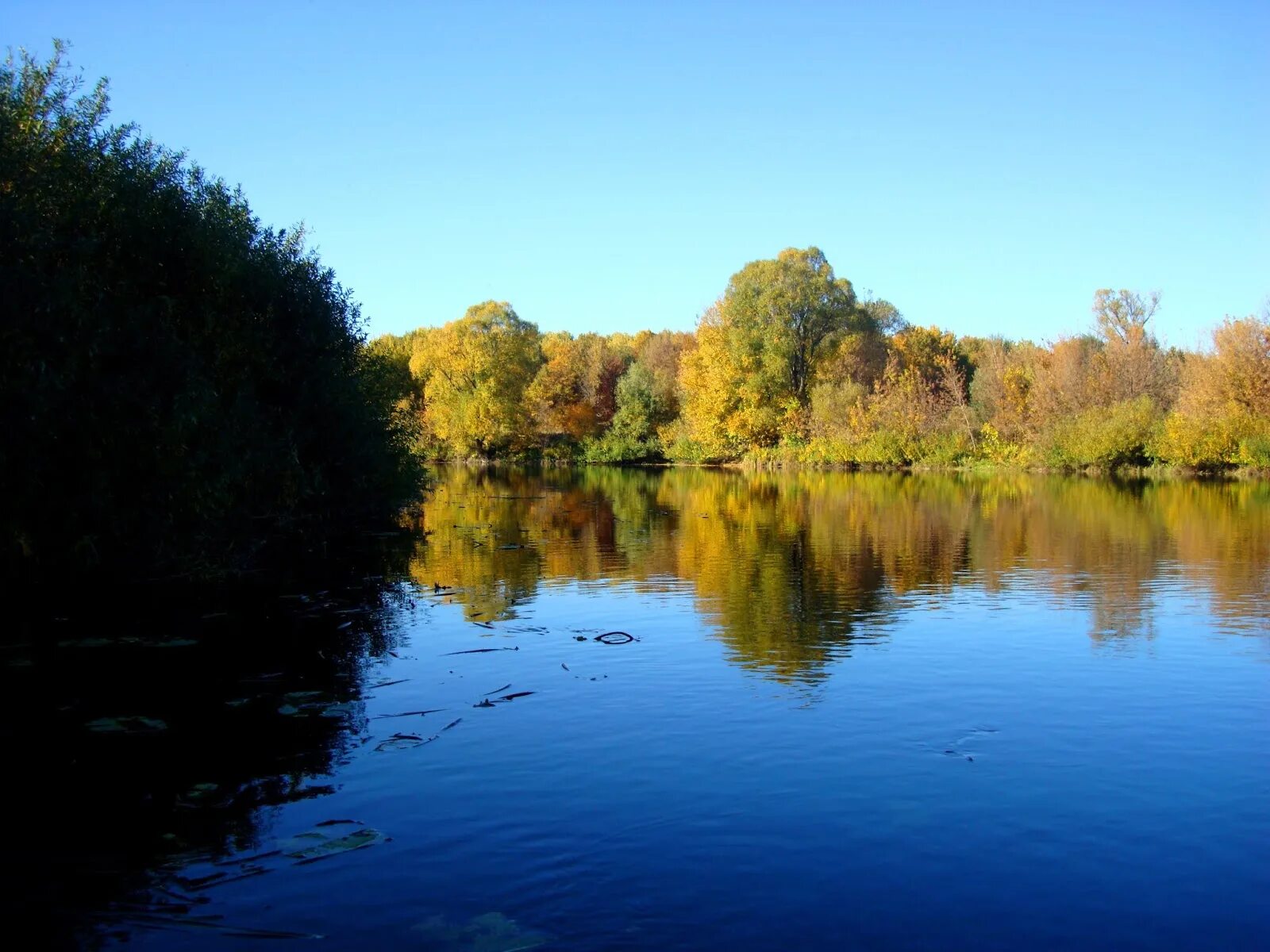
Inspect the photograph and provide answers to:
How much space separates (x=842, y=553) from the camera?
26.3 metres

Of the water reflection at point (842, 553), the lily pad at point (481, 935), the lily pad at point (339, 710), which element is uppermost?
the water reflection at point (842, 553)

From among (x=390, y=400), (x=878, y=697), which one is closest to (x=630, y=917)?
(x=878, y=697)

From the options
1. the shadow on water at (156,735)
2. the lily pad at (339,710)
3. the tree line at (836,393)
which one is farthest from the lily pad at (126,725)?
the tree line at (836,393)

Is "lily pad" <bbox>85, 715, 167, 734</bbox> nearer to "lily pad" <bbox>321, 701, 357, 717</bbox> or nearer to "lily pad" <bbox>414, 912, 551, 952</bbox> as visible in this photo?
"lily pad" <bbox>321, 701, 357, 717</bbox>

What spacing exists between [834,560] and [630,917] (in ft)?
61.6

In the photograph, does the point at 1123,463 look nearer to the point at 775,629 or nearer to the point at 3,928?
the point at 775,629

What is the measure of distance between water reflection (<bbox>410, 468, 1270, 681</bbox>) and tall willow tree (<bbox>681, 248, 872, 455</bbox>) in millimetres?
26061

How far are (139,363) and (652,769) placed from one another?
13086 mm

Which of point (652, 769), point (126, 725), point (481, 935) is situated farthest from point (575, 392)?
point (481, 935)

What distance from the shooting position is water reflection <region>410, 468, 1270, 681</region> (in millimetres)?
17672

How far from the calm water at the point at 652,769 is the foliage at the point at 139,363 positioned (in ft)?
6.06

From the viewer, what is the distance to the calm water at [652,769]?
6.76 meters

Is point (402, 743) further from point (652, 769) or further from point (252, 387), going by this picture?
point (252, 387)

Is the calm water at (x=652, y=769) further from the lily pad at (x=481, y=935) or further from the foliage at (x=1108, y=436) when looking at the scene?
the foliage at (x=1108, y=436)
